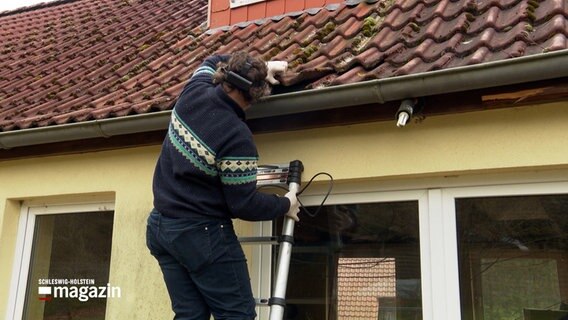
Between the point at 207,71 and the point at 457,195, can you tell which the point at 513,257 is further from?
the point at 207,71

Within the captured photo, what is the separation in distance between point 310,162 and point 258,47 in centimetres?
130

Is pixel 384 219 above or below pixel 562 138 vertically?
below

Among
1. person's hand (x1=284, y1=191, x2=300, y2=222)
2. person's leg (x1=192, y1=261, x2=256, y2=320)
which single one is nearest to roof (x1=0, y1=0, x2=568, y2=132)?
person's hand (x1=284, y1=191, x2=300, y2=222)

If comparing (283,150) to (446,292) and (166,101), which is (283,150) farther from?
(446,292)

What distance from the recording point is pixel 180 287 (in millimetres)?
2539

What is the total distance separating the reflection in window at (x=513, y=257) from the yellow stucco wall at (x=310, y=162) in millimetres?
261

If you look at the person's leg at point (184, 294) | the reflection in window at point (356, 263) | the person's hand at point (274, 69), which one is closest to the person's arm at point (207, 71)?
the person's hand at point (274, 69)

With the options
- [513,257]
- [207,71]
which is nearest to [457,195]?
[513,257]

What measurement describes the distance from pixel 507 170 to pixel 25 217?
3418 mm

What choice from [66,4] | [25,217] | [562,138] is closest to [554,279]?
[562,138]

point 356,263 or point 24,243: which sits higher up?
point 24,243

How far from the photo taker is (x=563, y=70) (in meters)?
2.27

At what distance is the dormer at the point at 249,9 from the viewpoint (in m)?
4.46

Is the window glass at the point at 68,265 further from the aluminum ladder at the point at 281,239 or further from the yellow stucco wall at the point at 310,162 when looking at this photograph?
the aluminum ladder at the point at 281,239
